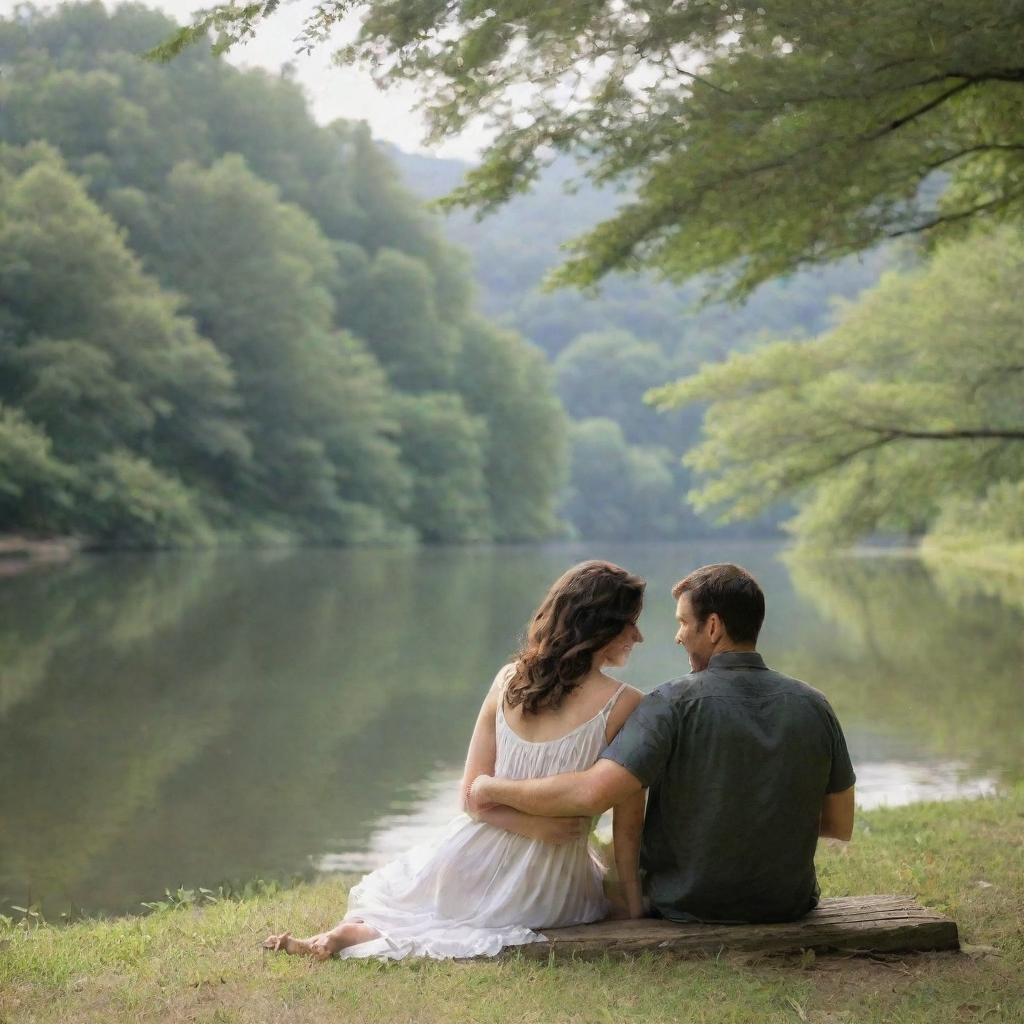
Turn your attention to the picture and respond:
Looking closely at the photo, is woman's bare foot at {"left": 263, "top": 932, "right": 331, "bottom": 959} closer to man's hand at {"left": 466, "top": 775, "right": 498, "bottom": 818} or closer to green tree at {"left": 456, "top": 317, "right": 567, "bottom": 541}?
man's hand at {"left": 466, "top": 775, "right": 498, "bottom": 818}

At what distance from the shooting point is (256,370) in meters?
44.7

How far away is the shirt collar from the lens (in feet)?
12.9

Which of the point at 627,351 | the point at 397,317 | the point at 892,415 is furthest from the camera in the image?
the point at 627,351

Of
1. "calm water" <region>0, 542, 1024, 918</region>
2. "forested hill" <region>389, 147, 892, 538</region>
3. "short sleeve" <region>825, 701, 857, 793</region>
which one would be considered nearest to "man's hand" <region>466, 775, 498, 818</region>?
"short sleeve" <region>825, 701, 857, 793</region>

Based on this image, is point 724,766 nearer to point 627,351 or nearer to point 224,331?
point 224,331

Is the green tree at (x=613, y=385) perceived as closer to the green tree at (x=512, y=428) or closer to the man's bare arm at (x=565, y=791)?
the green tree at (x=512, y=428)

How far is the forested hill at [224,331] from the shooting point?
33.1m

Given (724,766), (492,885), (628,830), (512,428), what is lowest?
(512,428)

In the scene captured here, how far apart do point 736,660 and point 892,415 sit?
1244 cm

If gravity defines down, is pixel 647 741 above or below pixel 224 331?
below

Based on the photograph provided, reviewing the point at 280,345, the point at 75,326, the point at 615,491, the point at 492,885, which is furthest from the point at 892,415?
the point at 615,491

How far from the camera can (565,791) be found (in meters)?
3.91

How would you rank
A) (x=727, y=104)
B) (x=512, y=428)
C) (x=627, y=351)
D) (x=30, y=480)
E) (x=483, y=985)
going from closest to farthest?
(x=483, y=985), (x=727, y=104), (x=30, y=480), (x=512, y=428), (x=627, y=351)

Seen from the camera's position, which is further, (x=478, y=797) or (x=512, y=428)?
(x=512, y=428)
